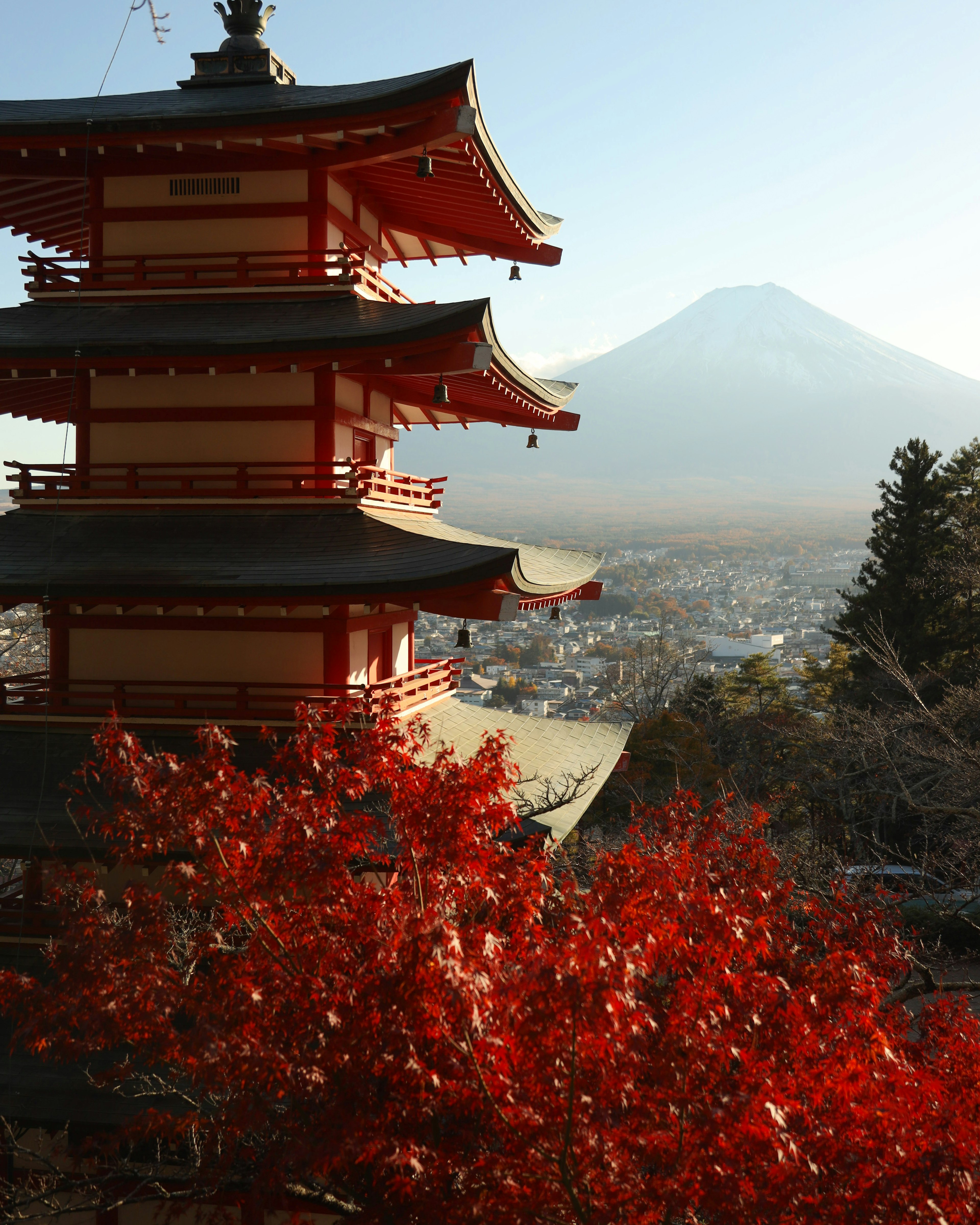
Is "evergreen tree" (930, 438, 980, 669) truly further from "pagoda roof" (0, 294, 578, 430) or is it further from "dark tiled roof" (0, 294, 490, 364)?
"dark tiled roof" (0, 294, 490, 364)

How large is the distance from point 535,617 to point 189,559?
90.8m

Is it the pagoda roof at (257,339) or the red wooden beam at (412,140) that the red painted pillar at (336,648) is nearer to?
the pagoda roof at (257,339)

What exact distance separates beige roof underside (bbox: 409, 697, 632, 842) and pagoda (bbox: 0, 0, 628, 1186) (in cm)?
27

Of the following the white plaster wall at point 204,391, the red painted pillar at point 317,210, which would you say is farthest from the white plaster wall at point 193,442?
the red painted pillar at point 317,210

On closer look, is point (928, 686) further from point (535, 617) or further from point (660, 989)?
point (535, 617)

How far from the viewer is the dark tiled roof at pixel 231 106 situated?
9102 millimetres

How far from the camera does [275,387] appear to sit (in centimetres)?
1063

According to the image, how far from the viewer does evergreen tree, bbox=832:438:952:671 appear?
2992cm

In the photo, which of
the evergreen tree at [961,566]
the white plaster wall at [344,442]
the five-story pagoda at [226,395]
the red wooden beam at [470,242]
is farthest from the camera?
the evergreen tree at [961,566]

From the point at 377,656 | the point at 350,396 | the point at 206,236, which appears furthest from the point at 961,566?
the point at 206,236

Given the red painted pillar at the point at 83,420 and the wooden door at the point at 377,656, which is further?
the wooden door at the point at 377,656

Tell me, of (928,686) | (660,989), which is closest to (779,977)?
(660,989)

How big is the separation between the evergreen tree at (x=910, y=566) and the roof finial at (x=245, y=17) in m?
23.9

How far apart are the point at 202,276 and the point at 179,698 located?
5049mm
